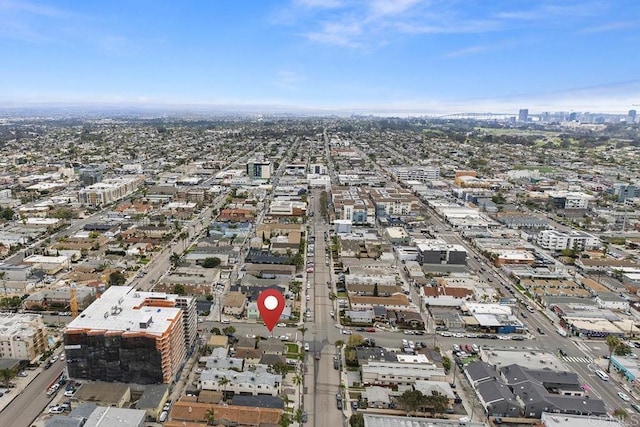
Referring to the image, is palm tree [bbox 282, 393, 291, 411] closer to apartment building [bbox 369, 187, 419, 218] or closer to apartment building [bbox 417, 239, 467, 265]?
apartment building [bbox 417, 239, 467, 265]

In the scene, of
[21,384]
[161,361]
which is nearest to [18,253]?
[21,384]

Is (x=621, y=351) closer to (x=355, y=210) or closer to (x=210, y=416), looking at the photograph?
(x=210, y=416)

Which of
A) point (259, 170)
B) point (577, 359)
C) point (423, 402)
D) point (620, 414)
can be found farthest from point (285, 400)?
point (259, 170)

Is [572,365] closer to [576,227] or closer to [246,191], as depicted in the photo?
[576,227]

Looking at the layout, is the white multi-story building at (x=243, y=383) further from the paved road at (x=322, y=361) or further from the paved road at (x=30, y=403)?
the paved road at (x=30, y=403)

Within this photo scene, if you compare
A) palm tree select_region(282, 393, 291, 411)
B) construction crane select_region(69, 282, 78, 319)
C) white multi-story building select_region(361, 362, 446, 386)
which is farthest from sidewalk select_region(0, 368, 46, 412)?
white multi-story building select_region(361, 362, 446, 386)
